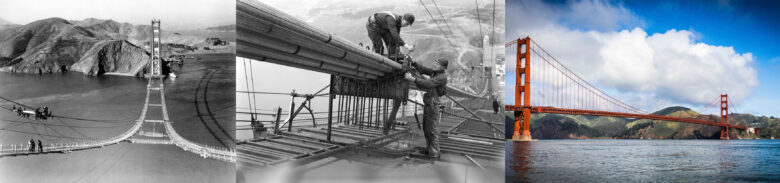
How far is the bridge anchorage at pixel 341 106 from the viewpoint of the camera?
5.95ft

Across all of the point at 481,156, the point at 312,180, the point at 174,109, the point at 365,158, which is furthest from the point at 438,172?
the point at 174,109

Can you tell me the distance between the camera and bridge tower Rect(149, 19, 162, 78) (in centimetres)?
238

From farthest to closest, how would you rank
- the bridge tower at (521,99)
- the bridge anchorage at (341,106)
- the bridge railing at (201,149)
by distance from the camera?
1. the bridge tower at (521,99)
2. the bridge railing at (201,149)
3. the bridge anchorage at (341,106)

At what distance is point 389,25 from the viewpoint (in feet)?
7.97

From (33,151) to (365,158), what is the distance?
210cm

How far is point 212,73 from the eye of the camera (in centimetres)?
226

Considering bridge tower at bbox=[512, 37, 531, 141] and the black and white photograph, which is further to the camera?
bridge tower at bbox=[512, 37, 531, 141]

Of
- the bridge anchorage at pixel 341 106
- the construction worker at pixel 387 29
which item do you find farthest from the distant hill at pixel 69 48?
the construction worker at pixel 387 29

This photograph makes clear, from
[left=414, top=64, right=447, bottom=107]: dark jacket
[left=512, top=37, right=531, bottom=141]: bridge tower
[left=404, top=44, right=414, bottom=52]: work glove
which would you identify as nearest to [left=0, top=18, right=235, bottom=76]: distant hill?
[left=404, top=44, right=414, bottom=52]: work glove

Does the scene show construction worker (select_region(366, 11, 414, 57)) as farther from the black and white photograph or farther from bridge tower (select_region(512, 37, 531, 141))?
bridge tower (select_region(512, 37, 531, 141))

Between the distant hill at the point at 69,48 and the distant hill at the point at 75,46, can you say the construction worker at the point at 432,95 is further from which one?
the distant hill at the point at 69,48

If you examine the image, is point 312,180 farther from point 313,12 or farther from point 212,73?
point 313,12

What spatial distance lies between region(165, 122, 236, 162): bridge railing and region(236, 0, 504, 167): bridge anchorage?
0.08 meters

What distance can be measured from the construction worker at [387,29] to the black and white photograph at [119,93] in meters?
0.89
